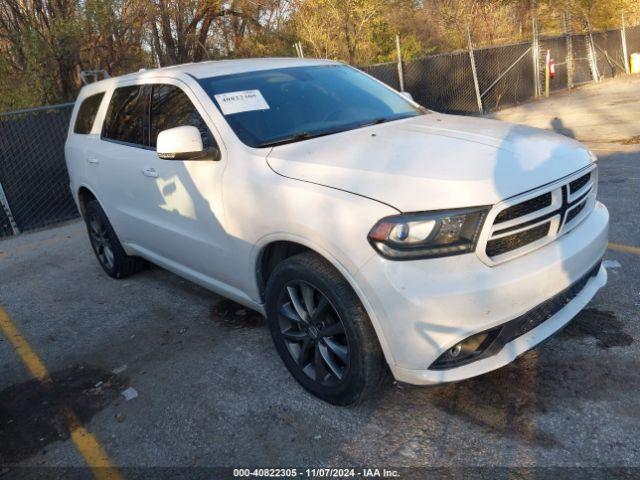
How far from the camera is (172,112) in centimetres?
401

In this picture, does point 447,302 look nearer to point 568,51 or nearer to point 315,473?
point 315,473

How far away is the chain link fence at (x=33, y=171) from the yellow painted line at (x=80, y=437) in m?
4.73

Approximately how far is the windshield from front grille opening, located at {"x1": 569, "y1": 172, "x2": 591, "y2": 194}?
4.30 ft

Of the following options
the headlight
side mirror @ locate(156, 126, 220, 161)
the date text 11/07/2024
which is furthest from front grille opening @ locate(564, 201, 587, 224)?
side mirror @ locate(156, 126, 220, 161)

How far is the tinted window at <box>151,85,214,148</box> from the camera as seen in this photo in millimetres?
3680

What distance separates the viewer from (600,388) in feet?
9.72

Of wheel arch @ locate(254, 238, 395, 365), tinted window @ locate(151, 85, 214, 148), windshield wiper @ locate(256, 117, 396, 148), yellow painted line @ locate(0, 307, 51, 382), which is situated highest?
tinted window @ locate(151, 85, 214, 148)

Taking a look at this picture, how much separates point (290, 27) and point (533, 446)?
53.7 feet

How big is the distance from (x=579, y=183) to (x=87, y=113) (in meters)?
4.36

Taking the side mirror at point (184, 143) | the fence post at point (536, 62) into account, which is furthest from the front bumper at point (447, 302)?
the fence post at point (536, 62)

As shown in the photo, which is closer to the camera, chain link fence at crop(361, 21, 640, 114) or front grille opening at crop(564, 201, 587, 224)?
A: front grille opening at crop(564, 201, 587, 224)

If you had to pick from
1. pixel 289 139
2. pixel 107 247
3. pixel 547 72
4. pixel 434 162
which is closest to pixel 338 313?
pixel 434 162

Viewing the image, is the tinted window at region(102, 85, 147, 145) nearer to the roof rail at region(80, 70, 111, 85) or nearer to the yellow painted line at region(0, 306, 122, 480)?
the yellow painted line at region(0, 306, 122, 480)

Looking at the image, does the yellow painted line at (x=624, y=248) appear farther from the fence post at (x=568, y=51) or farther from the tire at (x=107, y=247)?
the fence post at (x=568, y=51)
